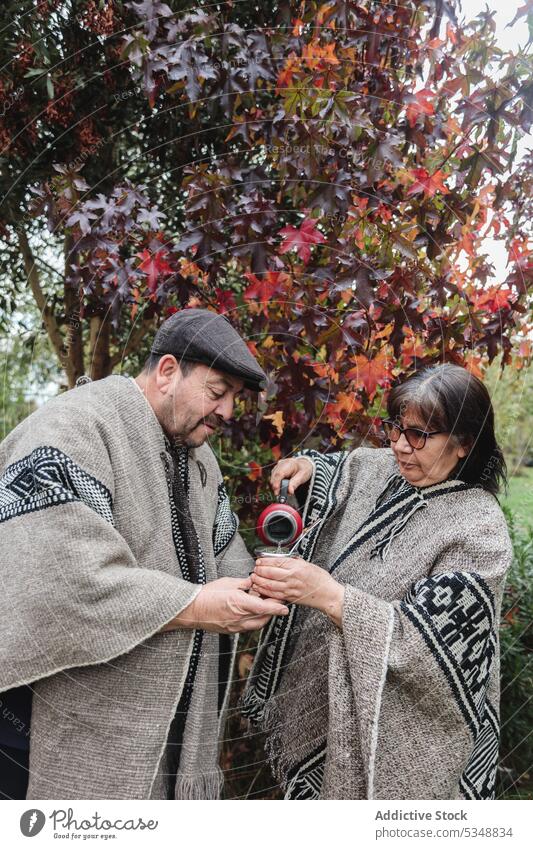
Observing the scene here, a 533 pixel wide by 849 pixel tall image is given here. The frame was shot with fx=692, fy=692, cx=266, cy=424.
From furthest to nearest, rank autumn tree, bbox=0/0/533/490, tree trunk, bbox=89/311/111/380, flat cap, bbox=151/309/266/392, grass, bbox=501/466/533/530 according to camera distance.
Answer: grass, bbox=501/466/533/530, tree trunk, bbox=89/311/111/380, autumn tree, bbox=0/0/533/490, flat cap, bbox=151/309/266/392

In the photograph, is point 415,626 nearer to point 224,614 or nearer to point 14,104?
point 224,614

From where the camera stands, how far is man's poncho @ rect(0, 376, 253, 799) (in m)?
1.29

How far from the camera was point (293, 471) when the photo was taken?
68.2 inches

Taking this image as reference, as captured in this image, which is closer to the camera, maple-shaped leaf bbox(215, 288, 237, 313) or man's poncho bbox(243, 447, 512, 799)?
man's poncho bbox(243, 447, 512, 799)

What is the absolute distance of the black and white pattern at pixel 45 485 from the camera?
1291mm

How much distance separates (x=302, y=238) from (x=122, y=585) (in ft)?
2.94

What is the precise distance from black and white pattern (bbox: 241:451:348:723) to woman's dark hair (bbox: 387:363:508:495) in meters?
0.28

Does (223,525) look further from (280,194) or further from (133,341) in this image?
(280,194)

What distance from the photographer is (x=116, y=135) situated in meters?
1.91

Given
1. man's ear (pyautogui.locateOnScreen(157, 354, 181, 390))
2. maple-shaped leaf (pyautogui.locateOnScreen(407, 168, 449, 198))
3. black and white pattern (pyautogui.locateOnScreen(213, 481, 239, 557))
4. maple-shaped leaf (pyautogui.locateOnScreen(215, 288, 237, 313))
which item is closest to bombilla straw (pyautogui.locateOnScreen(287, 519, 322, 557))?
black and white pattern (pyautogui.locateOnScreen(213, 481, 239, 557))

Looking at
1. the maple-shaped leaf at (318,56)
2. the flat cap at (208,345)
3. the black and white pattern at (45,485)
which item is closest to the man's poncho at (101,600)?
the black and white pattern at (45,485)

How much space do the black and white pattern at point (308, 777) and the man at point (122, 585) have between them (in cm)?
19

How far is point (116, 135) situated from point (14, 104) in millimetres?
270

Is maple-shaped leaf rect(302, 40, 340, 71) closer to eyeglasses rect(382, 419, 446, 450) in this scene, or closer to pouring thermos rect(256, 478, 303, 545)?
eyeglasses rect(382, 419, 446, 450)
